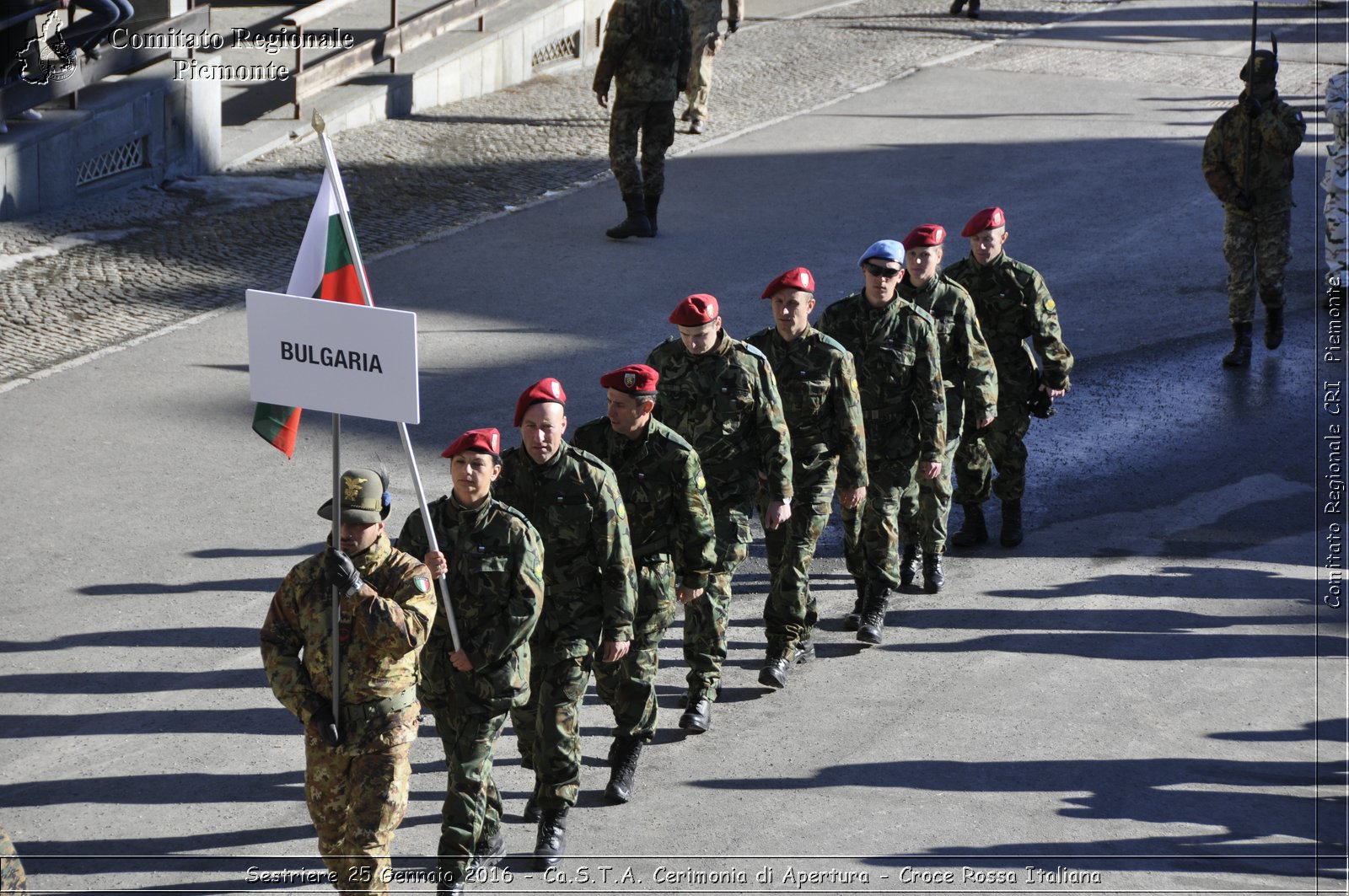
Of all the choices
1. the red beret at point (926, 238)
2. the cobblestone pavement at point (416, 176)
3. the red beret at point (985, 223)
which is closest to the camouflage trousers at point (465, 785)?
the red beret at point (926, 238)

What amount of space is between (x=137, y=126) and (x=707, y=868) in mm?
11977

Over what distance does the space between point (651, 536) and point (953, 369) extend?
2.82 meters

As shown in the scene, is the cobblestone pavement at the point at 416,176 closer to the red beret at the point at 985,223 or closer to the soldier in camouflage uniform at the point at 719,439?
the soldier in camouflage uniform at the point at 719,439

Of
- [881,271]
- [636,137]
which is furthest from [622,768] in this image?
[636,137]

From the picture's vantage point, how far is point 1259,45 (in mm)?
24406

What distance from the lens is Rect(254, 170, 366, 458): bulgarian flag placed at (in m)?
6.38

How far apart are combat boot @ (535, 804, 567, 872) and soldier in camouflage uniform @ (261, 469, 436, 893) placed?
863 mm

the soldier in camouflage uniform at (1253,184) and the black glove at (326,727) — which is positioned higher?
the soldier in camouflage uniform at (1253,184)

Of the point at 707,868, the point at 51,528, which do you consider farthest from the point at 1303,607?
the point at 51,528

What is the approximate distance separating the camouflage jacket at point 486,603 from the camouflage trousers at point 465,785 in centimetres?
7

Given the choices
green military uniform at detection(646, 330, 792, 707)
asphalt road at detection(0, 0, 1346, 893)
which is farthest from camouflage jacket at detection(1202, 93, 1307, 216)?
green military uniform at detection(646, 330, 792, 707)

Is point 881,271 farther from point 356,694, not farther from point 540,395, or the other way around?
point 356,694

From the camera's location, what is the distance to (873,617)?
894 centimetres

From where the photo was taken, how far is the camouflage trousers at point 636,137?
1527cm
